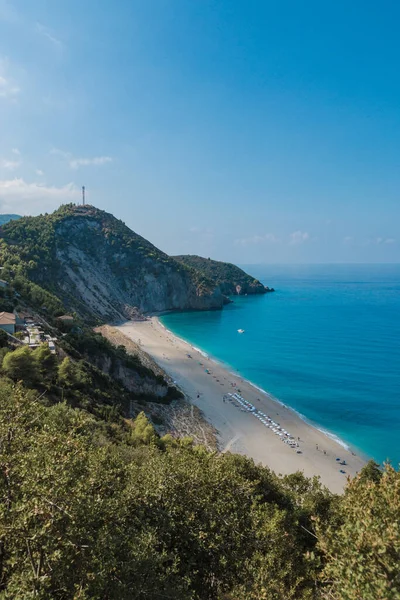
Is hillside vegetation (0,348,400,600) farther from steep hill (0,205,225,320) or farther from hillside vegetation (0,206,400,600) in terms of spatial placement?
steep hill (0,205,225,320)

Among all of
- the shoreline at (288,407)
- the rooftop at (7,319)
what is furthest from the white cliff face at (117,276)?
the rooftop at (7,319)

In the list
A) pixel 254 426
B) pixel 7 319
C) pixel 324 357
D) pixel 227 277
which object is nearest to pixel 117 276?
pixel 324 357

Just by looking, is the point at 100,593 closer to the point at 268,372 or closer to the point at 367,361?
the point at 268,372

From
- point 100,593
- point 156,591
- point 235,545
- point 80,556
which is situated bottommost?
point 235,545

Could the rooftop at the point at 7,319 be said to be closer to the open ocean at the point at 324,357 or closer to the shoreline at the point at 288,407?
the shoreline at the point at 288,407

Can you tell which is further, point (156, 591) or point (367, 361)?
point (367, 361)

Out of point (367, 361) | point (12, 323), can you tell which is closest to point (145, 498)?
point (12, 323)

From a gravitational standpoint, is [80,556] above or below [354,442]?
above
